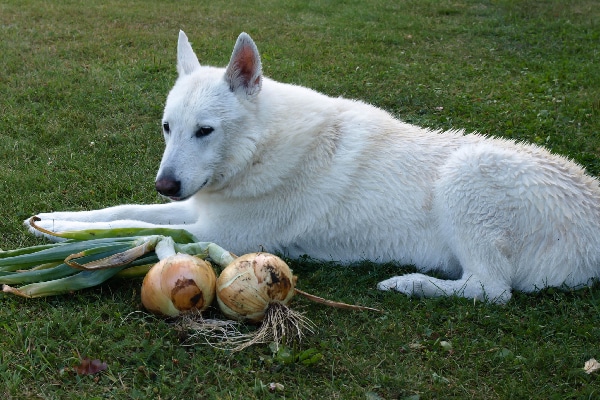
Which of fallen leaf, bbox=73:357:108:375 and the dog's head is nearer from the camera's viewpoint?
fallen leaf, bbox=73:357:108:375

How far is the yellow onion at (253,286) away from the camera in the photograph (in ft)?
11.4

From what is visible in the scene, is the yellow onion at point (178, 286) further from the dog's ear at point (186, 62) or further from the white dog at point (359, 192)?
the dog's ear at point (186, 62)

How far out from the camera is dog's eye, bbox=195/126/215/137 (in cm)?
424

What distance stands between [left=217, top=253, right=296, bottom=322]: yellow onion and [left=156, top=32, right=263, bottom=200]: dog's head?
843mm

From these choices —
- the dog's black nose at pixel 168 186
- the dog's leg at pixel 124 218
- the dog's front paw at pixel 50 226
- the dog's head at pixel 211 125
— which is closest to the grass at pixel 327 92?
the dog's front paw at pixel 50 226

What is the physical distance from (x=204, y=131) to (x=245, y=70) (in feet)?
1.72

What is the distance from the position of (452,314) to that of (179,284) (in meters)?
1.69

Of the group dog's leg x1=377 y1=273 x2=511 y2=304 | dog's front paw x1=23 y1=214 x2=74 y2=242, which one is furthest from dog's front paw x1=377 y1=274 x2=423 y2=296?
dog's front paw x1=23 y1=214 x2=74 y2=242

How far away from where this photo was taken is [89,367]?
321 centimetres

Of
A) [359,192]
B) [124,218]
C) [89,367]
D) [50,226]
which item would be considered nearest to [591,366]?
[359,192]

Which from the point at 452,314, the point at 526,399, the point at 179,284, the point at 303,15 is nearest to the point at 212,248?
the point at 179,284

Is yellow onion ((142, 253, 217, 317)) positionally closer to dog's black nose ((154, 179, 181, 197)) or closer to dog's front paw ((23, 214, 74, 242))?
dog's black nose ((154, 179, 181, 197))

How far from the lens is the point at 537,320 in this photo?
391 centimetres

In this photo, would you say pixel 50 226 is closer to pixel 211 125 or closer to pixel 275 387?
pixel 211 125
